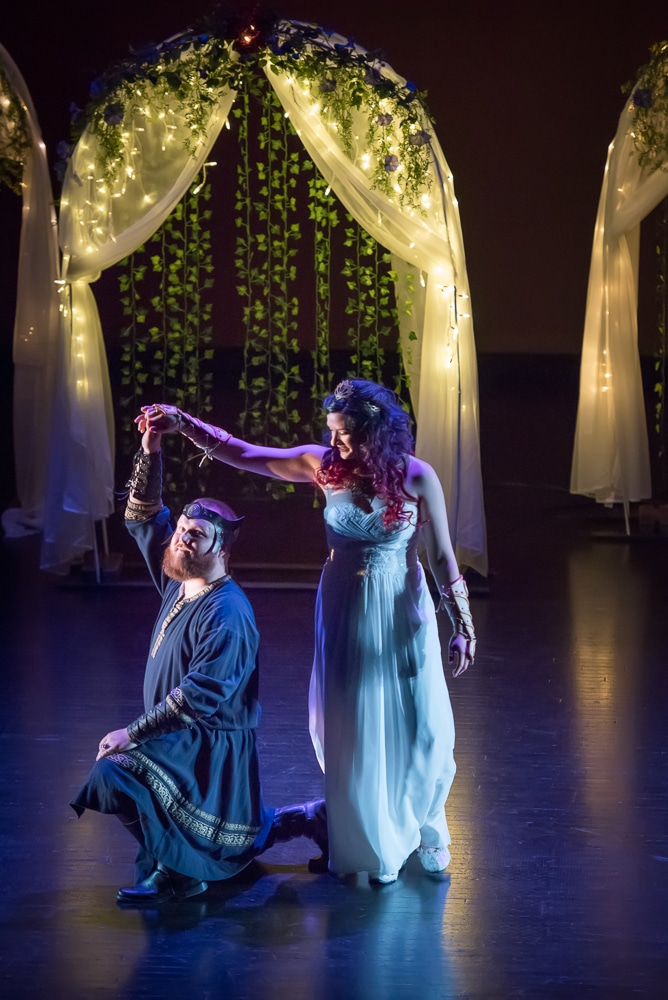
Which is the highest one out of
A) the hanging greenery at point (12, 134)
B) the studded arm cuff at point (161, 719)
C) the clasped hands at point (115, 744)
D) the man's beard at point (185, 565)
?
the hanging greenery at point (12, 134)

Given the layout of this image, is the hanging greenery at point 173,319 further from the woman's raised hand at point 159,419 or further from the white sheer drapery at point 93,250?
the woman's raised hand at point 159,419

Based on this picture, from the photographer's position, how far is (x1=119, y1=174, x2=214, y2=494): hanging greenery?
260 inches

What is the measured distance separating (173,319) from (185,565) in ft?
14.1

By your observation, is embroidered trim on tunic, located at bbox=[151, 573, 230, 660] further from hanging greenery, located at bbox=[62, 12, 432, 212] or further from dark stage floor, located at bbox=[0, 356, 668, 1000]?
hanging greenery, located at bbox=[62, 12, 432, 212]

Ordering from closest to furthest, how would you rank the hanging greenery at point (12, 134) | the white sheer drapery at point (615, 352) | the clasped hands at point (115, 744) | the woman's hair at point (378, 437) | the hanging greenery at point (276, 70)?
1. the clasped hands at point (115, 744)
2. the woman's hair at point (378, 437)
3. the hanging greenery at point (276, 70)
4. the hanging greenery at point (12, 134)
5. the white sheer drapery at point (615, 352)

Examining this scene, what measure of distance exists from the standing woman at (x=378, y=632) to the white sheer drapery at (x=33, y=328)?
4034 millimetres

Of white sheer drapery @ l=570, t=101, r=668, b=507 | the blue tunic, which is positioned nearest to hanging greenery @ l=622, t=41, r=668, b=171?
white sheer drapery @ l=570, t=101, r=668, b=507

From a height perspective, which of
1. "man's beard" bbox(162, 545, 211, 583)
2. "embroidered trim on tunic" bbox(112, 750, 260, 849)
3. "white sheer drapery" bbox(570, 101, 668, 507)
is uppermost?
A: "white sheer drapery" bbox(570, 101, 668, 507)

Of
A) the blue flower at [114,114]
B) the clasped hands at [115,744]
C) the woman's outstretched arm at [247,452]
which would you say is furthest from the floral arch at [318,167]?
the clasped hands at [115,744]

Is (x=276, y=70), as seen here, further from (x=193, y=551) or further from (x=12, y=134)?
(x=193, y=551)

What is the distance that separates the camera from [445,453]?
5.98 meters

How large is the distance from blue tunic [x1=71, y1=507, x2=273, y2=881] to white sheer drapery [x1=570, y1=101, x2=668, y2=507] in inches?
179

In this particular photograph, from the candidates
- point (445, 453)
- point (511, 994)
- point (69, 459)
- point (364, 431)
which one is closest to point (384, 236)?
point (445, 453)

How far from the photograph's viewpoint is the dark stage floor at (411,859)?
270cm
